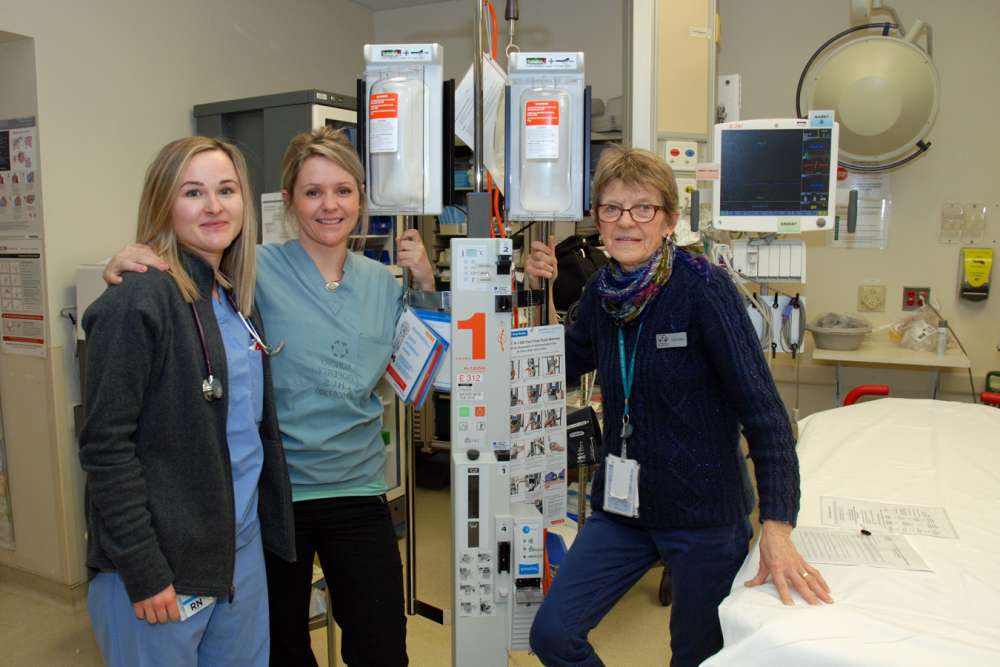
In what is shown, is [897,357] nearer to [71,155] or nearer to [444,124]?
[444,124]

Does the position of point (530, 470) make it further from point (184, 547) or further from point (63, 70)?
point (63, 70)

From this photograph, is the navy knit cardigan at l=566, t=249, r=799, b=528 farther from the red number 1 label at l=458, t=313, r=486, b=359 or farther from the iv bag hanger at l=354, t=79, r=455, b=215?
the iv bag hanger at l=354, t=79, r=455, b=215

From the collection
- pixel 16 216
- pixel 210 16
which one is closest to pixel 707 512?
pixel 16 216

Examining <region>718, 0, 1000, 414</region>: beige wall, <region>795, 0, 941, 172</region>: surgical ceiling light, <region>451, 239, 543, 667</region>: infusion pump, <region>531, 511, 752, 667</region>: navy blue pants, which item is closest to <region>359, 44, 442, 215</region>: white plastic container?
<region>451, 239, 543, 667</region>: infusion pump

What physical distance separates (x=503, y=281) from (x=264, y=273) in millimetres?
513

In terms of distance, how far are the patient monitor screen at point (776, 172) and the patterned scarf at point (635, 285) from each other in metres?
1.44

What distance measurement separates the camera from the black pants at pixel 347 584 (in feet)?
5.40

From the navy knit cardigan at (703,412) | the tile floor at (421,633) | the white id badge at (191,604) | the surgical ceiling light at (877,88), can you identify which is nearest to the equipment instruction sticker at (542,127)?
the navy knit cardigan at (703,412)

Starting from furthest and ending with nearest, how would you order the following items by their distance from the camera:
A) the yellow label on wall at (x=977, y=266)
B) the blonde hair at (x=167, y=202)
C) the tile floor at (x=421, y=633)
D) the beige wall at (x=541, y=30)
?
the beige wall at (x=541, y=30), the yellow label on wall at (x=977, y=266), the tile floor at (x=421, y=633), the blonde hair at (x=167, y=202)

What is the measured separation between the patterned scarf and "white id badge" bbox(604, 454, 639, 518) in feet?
0.96

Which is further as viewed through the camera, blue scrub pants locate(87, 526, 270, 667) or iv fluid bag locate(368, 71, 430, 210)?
iv fluid bag locate(368, 71, 430, 210)

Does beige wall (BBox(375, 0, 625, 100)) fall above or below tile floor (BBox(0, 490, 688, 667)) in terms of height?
above

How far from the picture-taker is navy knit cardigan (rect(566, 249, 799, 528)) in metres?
1.46

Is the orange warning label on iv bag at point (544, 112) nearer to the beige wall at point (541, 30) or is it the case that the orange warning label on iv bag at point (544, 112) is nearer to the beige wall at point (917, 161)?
the beige wall at point (541, 30)
